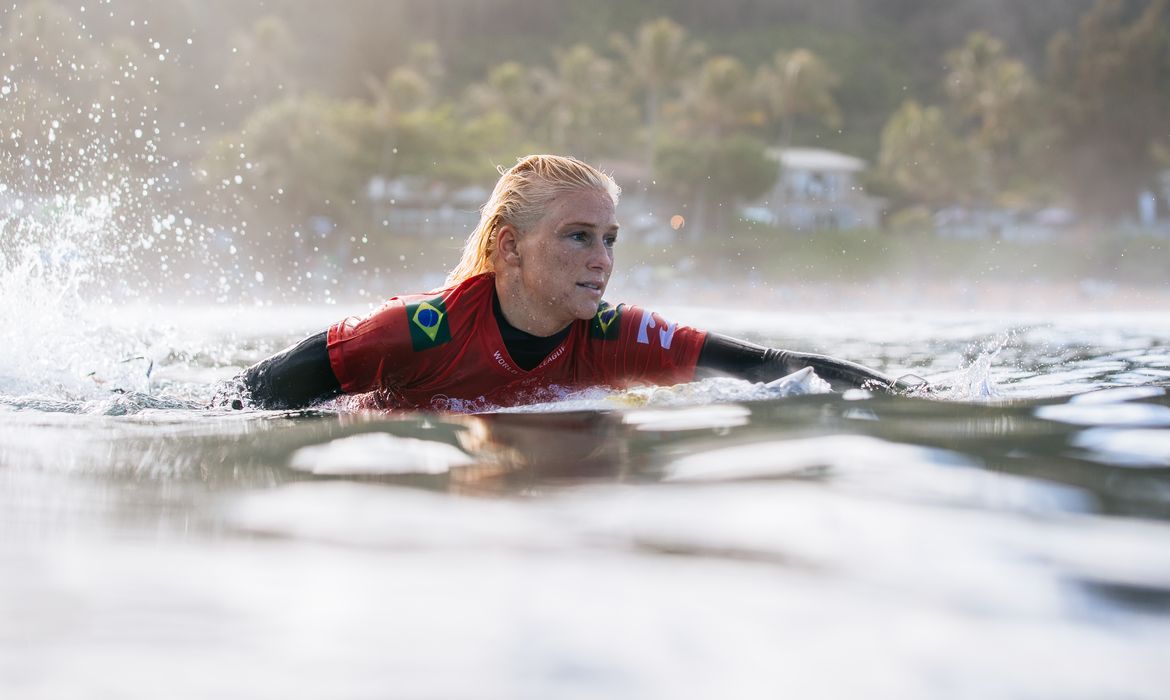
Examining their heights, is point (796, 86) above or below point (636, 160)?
above

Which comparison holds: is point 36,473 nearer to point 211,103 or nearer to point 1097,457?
point 1097,457

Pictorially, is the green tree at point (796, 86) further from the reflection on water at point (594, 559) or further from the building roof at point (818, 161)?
the reflection on water at point (594, 559)

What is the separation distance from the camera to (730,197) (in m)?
58.3

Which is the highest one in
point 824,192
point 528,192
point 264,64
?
point 264,64

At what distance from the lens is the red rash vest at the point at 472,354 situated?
409cm

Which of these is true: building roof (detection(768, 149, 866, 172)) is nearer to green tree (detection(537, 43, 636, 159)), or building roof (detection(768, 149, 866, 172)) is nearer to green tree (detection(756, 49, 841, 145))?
green tree (detection(756, 49, 841, 145))

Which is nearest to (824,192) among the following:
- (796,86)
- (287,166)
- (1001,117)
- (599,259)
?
(796,86)

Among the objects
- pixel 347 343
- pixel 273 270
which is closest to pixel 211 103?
pixel 273 270

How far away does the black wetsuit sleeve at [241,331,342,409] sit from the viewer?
4.05 meters

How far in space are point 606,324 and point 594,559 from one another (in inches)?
104

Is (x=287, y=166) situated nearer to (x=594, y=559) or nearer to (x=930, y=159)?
(x=930, y=159)

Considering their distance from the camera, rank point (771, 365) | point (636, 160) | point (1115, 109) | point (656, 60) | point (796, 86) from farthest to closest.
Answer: point (796, 86), point (636, 160), point (656, 60), point (1115, 109), point (771, 365)

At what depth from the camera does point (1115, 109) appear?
181 ft

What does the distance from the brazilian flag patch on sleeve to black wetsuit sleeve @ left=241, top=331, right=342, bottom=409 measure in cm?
101
